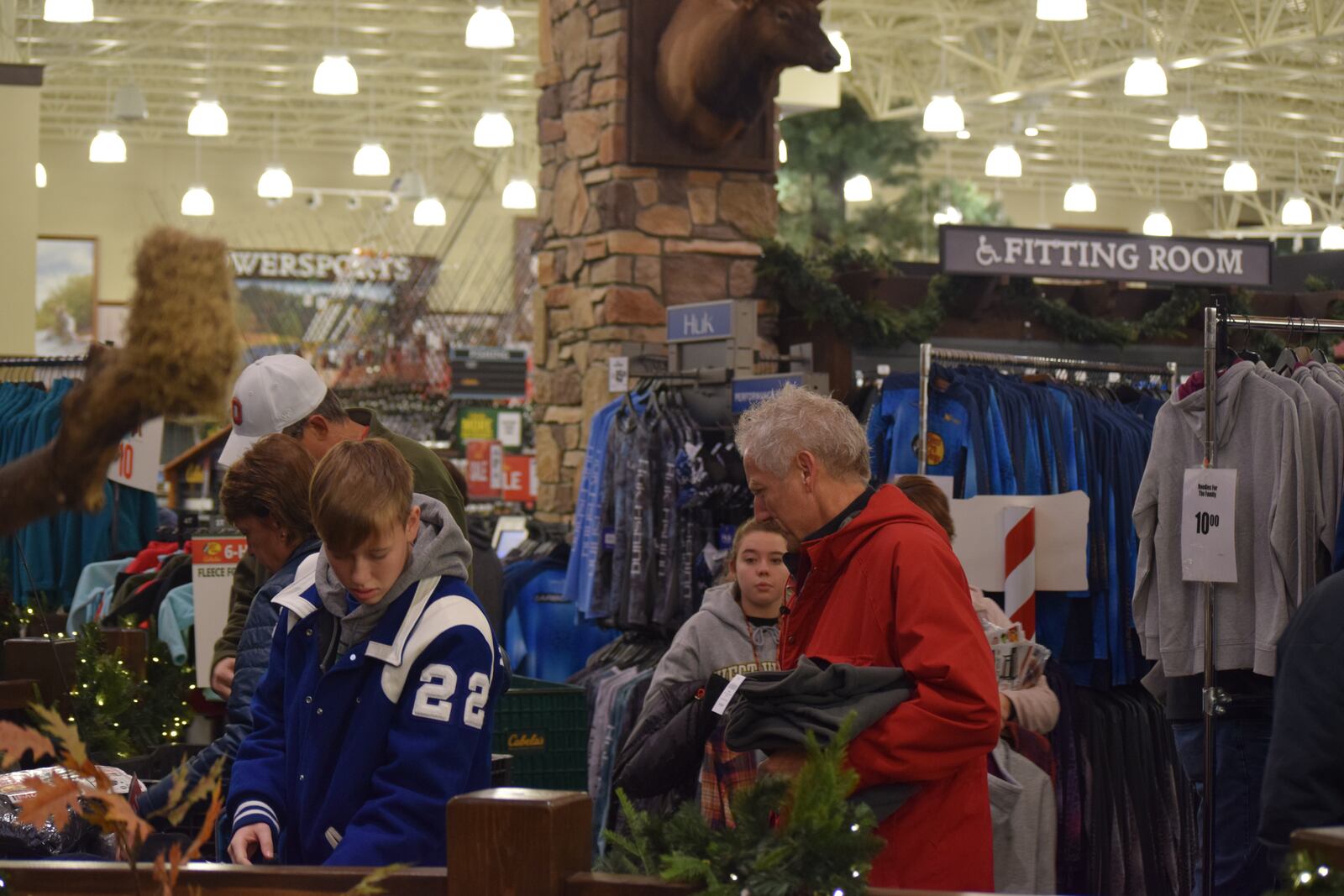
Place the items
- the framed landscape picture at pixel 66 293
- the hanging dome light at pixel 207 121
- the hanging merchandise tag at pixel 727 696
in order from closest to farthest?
the hanging merchandise tag at pixel 727 696 < the hanging dome light at pixel 207 121 < the framed landscape picture at pixel 66 293

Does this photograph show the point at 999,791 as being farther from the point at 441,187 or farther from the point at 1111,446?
the point at 441,187

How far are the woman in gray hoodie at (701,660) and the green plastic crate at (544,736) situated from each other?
0.56 meters

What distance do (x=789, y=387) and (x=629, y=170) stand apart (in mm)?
4892

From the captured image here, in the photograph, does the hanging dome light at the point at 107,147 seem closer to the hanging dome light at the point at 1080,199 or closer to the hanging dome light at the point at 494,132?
the hanging dome light at the point at 494,132

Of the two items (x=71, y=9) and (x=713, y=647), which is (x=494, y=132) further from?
(x=713, y=647)

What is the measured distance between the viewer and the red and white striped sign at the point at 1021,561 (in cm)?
492

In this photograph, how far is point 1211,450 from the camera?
415 centimetres

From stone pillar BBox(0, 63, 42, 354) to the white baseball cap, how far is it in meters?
6.39

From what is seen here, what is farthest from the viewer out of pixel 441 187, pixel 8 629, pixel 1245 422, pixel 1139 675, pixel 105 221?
pixel 441 187

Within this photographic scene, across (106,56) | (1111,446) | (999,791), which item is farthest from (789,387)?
(106,56)

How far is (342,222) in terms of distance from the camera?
27.2 meters

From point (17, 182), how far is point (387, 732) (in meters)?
7.67

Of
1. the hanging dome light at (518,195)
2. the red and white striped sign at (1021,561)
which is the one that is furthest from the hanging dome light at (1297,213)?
the red and white striped sign at (1021,561)

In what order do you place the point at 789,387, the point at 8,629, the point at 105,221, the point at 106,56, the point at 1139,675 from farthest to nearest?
the point at 105,221
the point at 106,56
the point at 1139,675
the point at 8,629
the point at 789,387
